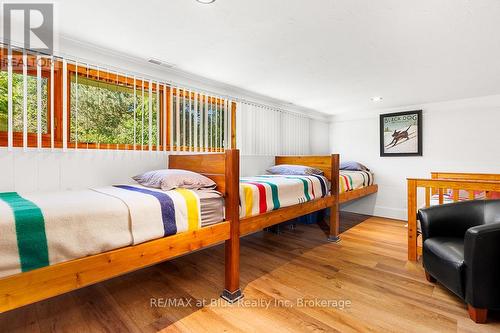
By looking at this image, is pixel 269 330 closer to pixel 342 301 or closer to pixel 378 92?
pixel 342 301

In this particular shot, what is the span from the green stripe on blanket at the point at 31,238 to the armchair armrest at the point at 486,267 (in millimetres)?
2279

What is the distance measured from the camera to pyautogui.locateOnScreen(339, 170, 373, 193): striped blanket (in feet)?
11.7

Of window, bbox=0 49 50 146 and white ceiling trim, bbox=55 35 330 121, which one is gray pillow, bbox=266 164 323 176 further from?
window, bbox=0 49 50 146

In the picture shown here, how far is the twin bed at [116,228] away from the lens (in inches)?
41.5

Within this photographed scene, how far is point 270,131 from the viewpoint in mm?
3934

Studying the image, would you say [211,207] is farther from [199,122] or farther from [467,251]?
[467,251]

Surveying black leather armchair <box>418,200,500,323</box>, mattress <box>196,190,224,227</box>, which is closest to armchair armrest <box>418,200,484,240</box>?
black leather armchair <box>418,200,500,323</box>

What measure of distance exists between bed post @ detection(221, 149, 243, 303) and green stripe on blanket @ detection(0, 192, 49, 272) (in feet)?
3.44

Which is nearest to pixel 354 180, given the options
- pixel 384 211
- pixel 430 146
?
pixel 384 211

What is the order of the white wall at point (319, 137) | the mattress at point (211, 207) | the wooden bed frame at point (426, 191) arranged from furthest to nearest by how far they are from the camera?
the white wall at point (319, 137), the wooden bed frame at point (426, 191), the mattress at point (211, 207)

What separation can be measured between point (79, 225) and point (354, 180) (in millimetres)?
3584

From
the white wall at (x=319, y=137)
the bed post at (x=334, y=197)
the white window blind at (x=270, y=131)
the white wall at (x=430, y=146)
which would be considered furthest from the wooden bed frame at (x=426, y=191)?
the white wall at (x=319, y=137)

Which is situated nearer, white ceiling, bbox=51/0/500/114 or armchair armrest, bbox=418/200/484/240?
white ceiling, bbox=51/0/500/114

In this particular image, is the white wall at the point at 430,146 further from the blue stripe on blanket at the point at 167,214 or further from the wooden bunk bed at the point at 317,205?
the blue stripe on blanket at the point at 167,214
